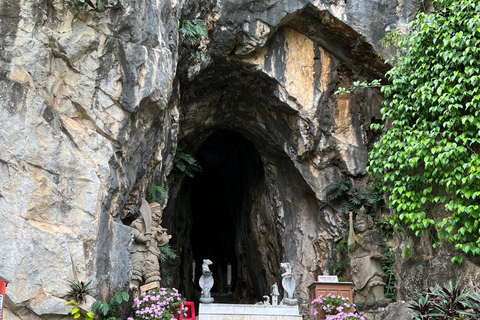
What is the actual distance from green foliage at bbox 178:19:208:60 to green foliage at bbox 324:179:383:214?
5.30 m

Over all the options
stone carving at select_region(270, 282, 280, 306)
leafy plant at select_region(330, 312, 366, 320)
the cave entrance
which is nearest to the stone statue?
stone carving at select_region(270, 282, 280, 306)

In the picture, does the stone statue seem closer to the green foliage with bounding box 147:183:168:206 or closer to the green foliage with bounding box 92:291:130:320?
the green foliage with bounding box 147:183:168:206

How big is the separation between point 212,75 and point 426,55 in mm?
6206

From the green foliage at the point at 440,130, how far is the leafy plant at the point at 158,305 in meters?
4.62

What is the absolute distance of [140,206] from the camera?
33.2 feet

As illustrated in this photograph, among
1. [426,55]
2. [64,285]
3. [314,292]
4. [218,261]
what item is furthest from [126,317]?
[218,261]

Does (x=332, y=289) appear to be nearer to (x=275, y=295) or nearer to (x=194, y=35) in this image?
(x=275, y=295)

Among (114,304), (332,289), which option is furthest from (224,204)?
(114,304)

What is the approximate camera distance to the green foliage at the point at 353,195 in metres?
13.4

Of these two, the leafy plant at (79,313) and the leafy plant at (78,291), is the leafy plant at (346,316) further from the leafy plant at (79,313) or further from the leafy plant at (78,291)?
the leafy plant at (78,291)

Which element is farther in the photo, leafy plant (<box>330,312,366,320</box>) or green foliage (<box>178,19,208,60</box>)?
green foliage (<box>178,19,208,60</box>)

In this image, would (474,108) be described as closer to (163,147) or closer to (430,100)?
(430,100)

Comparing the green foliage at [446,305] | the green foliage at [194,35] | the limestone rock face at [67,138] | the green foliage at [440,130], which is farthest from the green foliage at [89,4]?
the green foliage at [446,305]

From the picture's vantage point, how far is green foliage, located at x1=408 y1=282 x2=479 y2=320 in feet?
21.9
